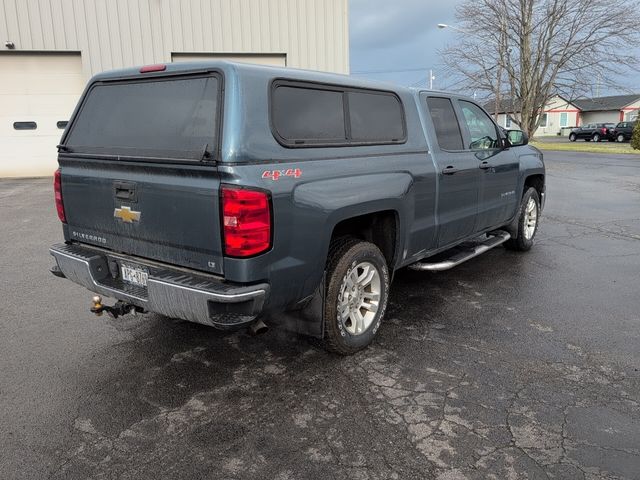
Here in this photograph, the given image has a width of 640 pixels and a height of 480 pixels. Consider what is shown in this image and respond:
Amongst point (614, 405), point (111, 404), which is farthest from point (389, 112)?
point (111, 404)

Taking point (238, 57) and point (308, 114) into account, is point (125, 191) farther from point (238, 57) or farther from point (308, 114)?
point (238, 57)

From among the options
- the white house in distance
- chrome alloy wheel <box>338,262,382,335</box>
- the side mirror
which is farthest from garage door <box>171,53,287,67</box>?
the white house in distance

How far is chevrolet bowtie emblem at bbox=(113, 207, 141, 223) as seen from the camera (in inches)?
130

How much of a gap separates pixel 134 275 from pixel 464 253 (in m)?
3.21

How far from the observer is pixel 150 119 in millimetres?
3379

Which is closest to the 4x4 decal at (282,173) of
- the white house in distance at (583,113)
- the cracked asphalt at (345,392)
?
the cracked asphalt at (345,392)

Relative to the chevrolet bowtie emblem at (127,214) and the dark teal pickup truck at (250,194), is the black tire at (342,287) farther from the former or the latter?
the chevrolet bowtie emblem at (127,214)

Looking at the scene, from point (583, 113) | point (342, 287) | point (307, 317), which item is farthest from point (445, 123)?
point (583, 113)

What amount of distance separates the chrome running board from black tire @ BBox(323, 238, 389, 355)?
0.87m

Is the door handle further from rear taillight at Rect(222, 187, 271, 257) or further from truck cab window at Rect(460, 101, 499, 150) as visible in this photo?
truck cab window at Rect(460, 101, 499, 150)

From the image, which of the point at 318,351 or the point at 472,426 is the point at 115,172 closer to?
the point at 318,351

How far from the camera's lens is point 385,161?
3.92m

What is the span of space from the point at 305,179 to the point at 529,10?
3425cm

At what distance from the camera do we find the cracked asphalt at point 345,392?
8.72ft
